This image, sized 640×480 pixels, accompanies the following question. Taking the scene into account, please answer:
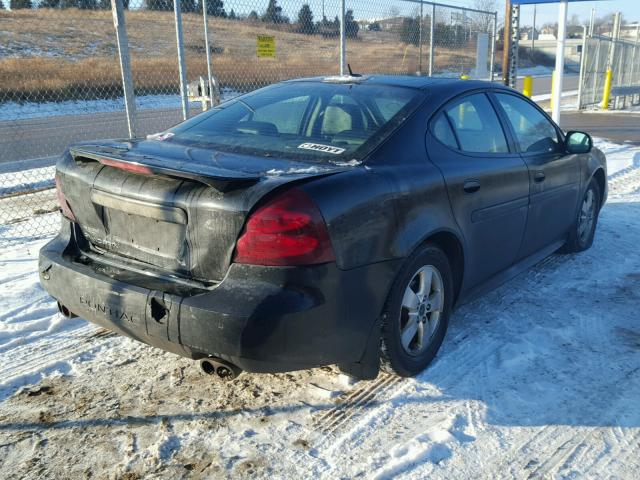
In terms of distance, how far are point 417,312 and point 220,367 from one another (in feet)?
3.64

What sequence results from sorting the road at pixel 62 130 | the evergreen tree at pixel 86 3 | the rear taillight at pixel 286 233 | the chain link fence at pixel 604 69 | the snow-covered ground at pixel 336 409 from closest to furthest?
the rear taillight at pixel 286 233 → the snow-covered ground at pixel 336 409 → the evergreen tree at pixel 86 3 → the road at pixel 62 130 → the chain link fence at pixel 604 69

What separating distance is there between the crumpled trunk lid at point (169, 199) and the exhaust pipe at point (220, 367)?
355 mm

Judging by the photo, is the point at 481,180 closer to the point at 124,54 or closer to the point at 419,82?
the point at 419,82

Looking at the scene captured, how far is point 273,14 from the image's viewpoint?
29.8 feet

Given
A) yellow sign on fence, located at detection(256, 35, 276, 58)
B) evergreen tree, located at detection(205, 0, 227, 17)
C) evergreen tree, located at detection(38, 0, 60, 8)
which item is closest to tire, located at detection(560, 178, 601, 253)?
yellow sign on fence, located at detection(256, 35, 276, 58)

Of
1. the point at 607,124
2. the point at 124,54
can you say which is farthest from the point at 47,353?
the point at 607,124

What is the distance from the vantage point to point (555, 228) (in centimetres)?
465

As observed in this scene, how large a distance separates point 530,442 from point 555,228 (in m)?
2.35

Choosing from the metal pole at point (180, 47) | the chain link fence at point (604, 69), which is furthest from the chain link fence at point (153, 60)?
the chain link fence at point (604, 69)

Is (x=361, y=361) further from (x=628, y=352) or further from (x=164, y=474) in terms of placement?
(x=628, y=352)

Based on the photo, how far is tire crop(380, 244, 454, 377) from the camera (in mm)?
2957

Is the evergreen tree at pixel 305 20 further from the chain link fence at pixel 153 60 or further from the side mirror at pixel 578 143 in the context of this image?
the side mirror at pixel 578 143

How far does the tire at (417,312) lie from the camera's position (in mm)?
2957

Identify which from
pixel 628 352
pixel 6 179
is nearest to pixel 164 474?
pixel 628 352
